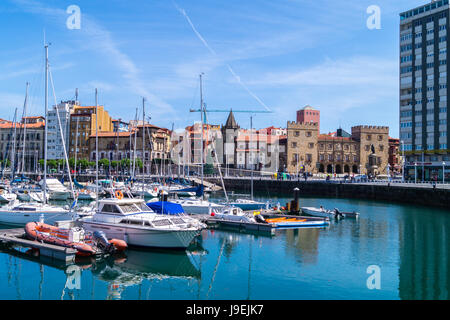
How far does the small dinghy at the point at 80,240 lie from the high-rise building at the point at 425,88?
2296 inches

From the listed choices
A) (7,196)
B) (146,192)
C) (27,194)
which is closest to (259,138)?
(146,192)

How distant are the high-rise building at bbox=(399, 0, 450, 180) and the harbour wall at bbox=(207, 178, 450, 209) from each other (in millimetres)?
12581

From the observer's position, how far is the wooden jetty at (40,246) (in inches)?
822

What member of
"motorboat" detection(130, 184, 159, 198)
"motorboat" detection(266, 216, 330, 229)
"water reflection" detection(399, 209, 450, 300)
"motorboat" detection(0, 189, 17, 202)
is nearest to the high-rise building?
"water reflection" detection(399, 209, 450, 300)

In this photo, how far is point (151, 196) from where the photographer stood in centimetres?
5825

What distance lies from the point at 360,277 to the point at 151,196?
42457mm

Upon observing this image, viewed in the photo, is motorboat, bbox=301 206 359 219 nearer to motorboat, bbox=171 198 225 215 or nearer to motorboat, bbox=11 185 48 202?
motorboat, bbox=171 198 225 215

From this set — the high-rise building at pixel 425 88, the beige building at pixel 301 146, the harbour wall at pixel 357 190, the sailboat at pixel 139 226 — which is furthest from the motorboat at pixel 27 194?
the beige building at pixel 301 146

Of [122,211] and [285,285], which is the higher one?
[122,211]

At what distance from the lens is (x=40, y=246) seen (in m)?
22.0

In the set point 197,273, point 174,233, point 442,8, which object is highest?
point 442,8

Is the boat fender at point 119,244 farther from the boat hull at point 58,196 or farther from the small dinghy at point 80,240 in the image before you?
the boat hull at point 58,196
